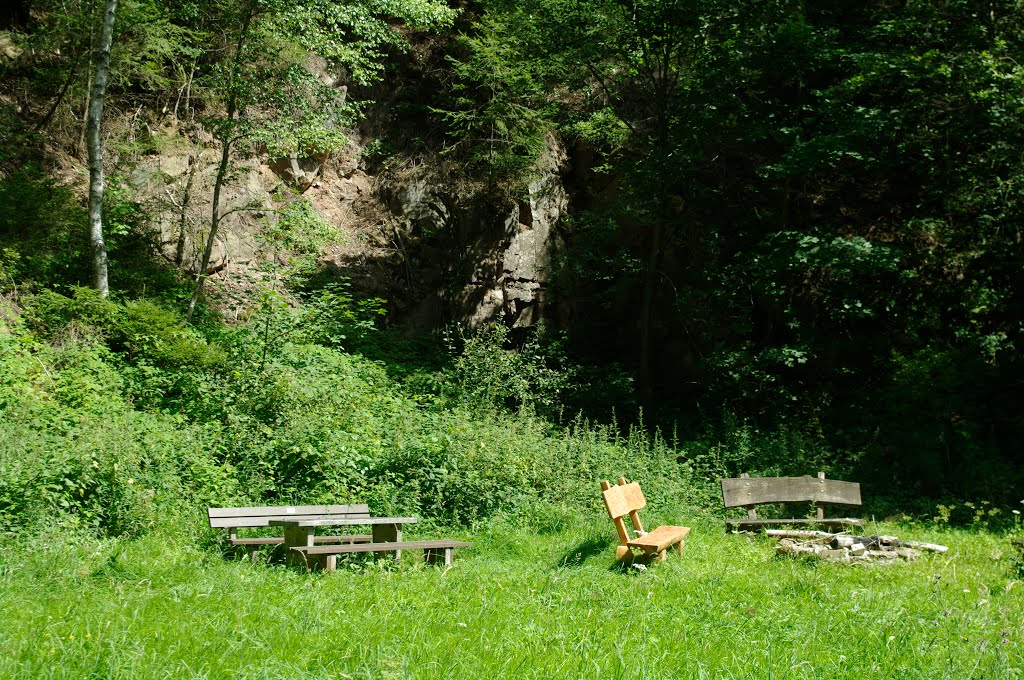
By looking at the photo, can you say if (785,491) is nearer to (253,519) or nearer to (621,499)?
(621,499)

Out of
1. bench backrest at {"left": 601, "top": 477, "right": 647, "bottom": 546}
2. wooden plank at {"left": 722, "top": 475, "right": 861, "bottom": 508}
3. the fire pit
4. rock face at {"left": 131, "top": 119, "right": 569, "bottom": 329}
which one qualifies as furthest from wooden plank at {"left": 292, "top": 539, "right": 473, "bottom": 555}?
rock face at {"left": 131, "top": 119, "right": 569, "bottom": 329}

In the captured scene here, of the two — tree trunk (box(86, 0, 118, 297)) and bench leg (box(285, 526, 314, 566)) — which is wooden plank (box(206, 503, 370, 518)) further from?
tree trunk (box(86, 0, 118, 297))

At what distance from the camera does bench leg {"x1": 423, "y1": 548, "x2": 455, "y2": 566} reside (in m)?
7.41

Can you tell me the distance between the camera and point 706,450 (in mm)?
13016

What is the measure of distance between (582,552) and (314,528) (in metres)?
2.72

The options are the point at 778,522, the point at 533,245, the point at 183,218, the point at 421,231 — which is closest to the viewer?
the point at 778,522

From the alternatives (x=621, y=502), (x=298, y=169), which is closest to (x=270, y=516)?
(x=621, y=502)

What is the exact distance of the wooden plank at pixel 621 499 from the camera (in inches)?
286

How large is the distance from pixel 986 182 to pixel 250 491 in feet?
40.7

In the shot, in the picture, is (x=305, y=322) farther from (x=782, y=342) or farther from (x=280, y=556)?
(x=782, y=342)

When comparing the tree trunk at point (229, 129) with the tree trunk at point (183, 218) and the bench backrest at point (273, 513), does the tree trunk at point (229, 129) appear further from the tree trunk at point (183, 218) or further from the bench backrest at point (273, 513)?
the bench backrest at point (273, 513)

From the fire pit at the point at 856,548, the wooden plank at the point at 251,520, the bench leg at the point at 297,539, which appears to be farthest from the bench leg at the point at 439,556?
the fire pit at the point at 856,548

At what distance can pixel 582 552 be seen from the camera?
25.9 ft

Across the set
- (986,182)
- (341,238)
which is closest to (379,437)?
(341,238)
